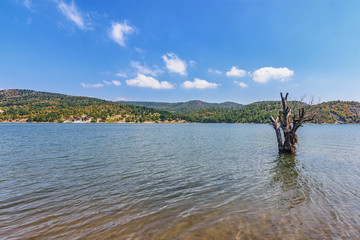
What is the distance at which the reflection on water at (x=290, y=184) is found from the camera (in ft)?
36.0

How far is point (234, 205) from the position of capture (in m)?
10.2

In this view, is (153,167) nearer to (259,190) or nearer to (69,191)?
(69,191)

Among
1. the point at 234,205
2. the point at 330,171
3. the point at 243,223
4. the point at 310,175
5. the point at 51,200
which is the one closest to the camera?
the point at 243,223

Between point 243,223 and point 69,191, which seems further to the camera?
point 69,191

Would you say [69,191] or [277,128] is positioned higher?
[277,128]

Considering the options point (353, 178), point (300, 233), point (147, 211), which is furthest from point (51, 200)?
point (353, 178)

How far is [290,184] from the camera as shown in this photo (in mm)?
14250

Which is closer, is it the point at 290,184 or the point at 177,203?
the point at 177,203

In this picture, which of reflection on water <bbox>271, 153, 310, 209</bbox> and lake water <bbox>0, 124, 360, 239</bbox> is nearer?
lake water <bbox>0, 124, 360, 239</bbox>

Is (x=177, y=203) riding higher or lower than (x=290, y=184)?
higher

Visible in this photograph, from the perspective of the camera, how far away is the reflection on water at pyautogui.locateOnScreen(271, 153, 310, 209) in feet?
36.0

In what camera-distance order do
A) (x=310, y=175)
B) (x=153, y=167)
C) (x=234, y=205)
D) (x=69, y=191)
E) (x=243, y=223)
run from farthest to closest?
(x=153, y=167) → (x=310, y=175) → (x=69, y=191) → (x=234, y=205) → (x=243, y=223)

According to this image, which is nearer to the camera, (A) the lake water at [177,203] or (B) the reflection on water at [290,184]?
(A) the lake water at [177,203]

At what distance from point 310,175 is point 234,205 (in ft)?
35.3
